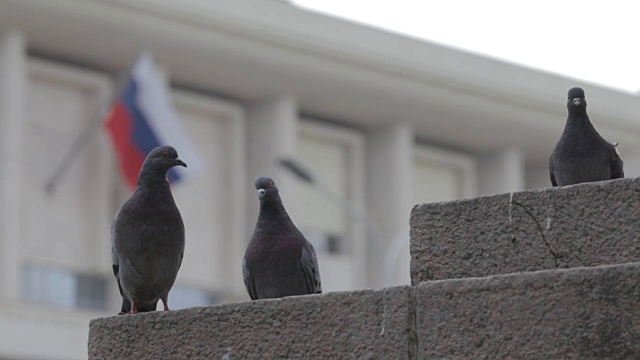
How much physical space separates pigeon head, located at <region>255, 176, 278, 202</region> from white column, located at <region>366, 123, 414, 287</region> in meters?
41.7

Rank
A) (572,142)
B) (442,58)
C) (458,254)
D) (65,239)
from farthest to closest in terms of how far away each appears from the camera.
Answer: (442,58)
(65,239)
(572,142)
(458,254)

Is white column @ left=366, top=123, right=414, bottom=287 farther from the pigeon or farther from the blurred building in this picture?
the pigeon

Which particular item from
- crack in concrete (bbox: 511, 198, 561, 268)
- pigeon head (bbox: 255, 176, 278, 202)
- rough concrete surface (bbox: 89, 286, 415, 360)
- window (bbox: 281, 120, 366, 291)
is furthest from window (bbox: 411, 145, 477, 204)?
crack in concrete (bbox: 511, 198, 561, 268)

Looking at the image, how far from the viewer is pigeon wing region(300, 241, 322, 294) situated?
844 centimetres

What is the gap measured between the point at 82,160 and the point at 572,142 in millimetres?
37553

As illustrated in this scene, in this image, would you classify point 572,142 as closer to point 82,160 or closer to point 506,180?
point 82,160

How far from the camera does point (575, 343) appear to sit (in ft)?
21.3

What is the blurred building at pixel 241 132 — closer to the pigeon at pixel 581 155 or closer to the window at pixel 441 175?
the window at pixel 441 175

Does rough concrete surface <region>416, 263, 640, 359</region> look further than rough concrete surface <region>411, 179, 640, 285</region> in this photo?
No

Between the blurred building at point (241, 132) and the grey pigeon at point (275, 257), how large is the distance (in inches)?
1082

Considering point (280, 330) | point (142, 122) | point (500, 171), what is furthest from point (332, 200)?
point (280, 330)

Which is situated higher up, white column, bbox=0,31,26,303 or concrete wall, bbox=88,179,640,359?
white column, bbox=0,31,26,303

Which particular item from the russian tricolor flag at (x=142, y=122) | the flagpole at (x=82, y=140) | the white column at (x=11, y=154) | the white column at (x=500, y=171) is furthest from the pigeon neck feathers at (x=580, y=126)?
the white column at (x=500, y=171)

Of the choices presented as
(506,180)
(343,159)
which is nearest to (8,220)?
(343,159)
